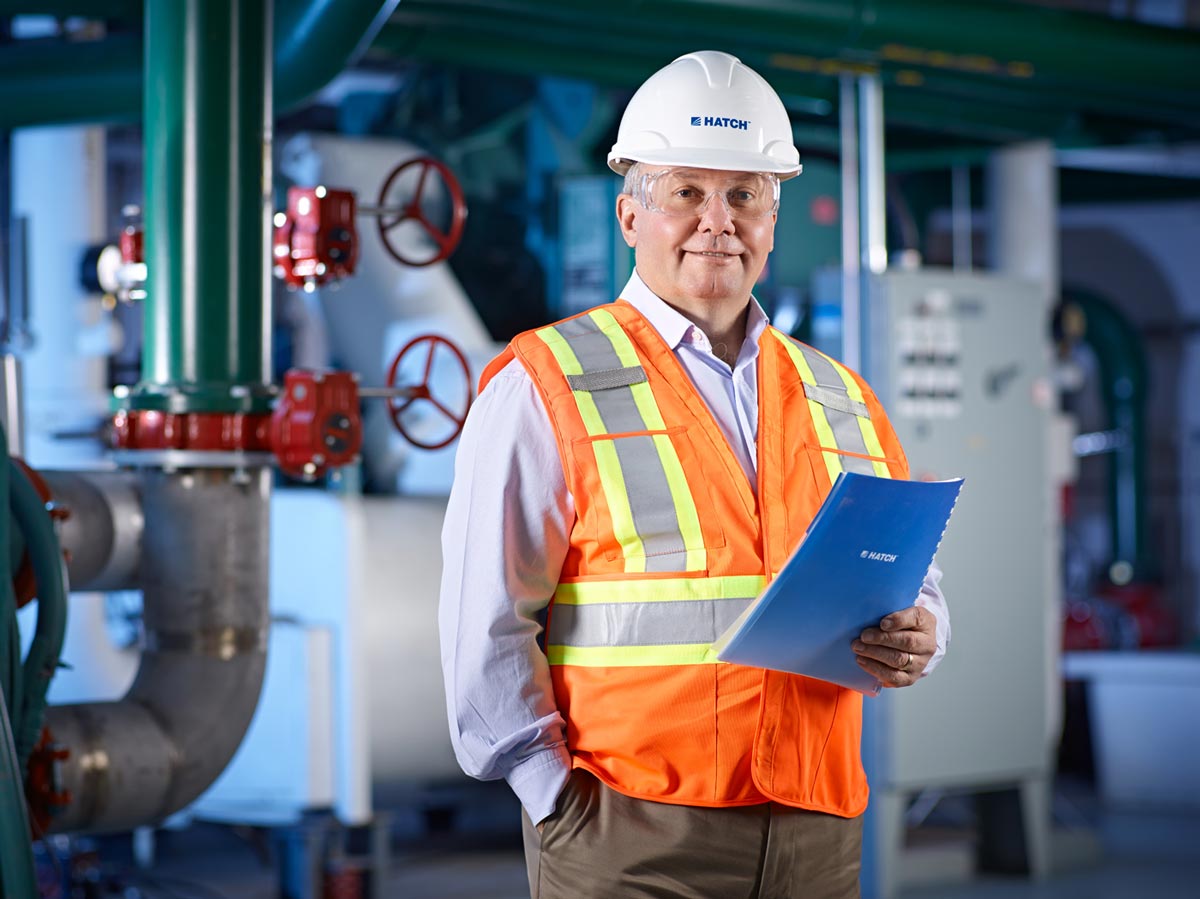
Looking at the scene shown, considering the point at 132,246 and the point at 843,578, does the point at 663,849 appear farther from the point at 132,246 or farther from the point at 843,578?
the point at 132,246

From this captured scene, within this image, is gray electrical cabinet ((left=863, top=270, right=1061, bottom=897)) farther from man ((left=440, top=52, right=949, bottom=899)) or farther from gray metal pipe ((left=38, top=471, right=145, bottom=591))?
man ((left=440, top=52, right=949, bottom=899))

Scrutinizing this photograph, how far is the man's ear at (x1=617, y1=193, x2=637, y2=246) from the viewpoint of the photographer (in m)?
1.99

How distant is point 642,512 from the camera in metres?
1.79

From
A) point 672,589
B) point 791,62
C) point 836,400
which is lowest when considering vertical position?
point 672,589

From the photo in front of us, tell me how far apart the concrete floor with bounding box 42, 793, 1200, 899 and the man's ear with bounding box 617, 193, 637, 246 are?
3.10 meters

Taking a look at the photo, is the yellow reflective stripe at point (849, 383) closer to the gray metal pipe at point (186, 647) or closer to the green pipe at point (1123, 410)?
the gray metal pipe at point (186, 647)

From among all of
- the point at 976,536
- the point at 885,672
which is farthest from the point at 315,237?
the point at 976,536

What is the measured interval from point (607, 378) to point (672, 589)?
0.27 meters

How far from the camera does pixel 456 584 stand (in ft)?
5.99

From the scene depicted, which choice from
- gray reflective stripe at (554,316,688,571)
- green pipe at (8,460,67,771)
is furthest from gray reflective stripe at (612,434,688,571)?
green pipe at (8,460,67,771)

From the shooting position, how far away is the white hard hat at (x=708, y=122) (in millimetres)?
1925

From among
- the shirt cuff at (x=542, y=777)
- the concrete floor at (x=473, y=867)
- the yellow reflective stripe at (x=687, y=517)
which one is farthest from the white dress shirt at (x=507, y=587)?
the concrete floor at (x=473, y=867)

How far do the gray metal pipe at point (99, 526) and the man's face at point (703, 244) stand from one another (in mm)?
1881

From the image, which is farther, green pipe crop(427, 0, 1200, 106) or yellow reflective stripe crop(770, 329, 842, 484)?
green pipe crop(427, 0, 1200, 106)
